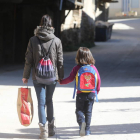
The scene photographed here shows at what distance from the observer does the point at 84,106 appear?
5234 millimetres

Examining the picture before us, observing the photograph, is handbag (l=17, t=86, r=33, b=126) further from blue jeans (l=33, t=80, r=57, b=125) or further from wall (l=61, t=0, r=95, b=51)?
wall (l=61, t=0, r=95, b=51)

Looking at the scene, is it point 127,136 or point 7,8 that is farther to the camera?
point 7,8

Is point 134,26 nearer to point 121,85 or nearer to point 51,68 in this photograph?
point 121,85

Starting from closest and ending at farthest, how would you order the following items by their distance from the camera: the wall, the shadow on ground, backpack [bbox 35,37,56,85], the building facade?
backpack [bbox 35,37,56,85], the shadow on ground, the wall, the building facade

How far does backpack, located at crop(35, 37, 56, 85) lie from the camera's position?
4.95 metres

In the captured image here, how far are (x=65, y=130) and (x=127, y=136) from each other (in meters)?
0.93

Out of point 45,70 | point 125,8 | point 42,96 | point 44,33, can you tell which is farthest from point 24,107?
point 125,8

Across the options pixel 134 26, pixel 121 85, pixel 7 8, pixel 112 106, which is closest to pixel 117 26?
pixel 134 26

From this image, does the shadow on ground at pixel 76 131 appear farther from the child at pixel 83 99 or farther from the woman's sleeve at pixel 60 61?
the woman's sleeve at pixel 60 61

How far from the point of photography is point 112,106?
7.48m

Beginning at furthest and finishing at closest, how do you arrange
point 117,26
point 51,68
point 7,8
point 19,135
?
1. point 117,26
2. point 7,8
3. point 19,135
4. point 51,68

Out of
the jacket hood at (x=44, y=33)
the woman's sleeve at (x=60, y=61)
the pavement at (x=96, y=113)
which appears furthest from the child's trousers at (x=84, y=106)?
the jacket hood at (x=44, y=33)

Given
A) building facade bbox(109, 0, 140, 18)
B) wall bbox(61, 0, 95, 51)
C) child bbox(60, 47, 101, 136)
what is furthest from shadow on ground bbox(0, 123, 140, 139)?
building facade bbox(109, 0, 140, 18)

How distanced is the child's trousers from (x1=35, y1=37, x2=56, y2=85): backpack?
0.48 meters
